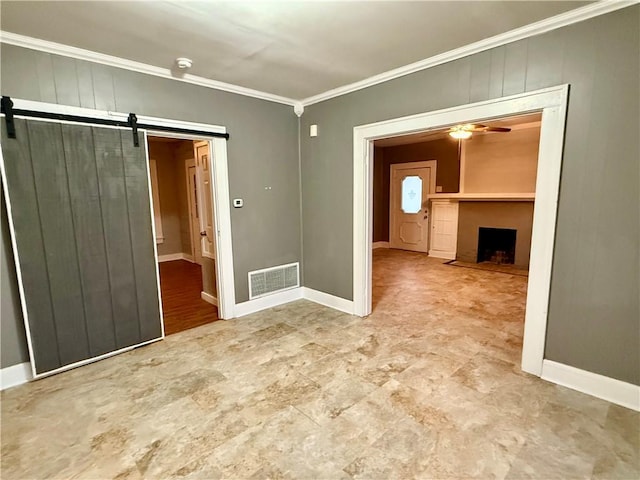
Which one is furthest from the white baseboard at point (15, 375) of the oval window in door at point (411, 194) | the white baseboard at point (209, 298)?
the oval window in door at point (411, 194)

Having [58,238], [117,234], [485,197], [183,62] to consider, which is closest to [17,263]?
[58,238]

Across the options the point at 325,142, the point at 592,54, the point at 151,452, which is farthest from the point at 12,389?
the point at 592,54

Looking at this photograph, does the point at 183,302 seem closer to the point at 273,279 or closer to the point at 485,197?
the point at 273,279

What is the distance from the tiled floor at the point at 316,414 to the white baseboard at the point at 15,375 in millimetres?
103

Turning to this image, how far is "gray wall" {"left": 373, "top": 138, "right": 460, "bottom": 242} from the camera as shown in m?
7.04

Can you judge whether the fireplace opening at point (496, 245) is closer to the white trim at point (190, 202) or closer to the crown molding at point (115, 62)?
the crown molding at point (115, 62)

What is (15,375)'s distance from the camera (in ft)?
8.23

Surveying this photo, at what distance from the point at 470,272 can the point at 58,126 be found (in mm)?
6007

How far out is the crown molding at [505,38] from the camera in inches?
79.5

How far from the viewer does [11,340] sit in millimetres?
2494

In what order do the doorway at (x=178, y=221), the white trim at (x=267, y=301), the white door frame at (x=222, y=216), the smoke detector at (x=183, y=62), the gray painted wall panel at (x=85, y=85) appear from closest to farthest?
1. the gray painted wall panel at (x=85, y=85)
2. the smoke detector at (x=183, y=62)
3. the white door frame at (x=222, y=216)
4. the white trim at (x=267, y=301)
5. the doorway at (x=178, y=221)

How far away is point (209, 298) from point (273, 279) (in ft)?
3.27

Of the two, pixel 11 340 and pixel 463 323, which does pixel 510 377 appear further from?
pixel 11 340

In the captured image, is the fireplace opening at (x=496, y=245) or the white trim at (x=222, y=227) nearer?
the white trim at (x=222, y=227)
